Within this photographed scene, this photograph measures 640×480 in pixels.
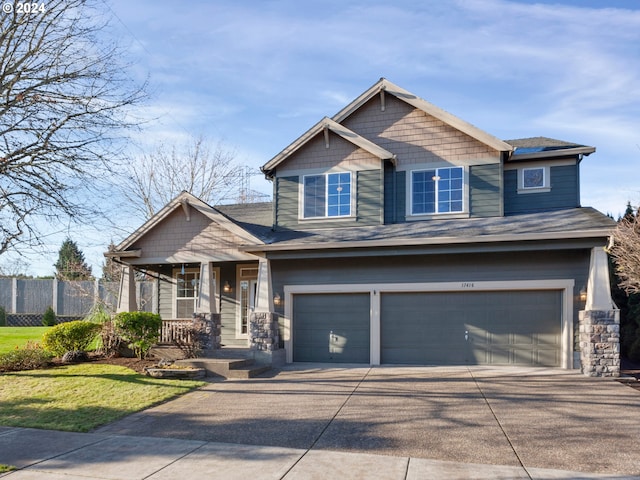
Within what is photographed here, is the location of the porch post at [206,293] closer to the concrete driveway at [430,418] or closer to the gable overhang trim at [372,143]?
the concrete driveway at [430,418]

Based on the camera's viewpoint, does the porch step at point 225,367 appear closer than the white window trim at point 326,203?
Yes

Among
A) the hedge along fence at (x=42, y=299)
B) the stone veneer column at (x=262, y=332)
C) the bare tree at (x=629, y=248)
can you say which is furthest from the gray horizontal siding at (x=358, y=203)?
the hedge along fence at (x=42, y=299)

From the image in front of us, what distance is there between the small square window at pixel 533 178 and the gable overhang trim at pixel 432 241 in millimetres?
2950

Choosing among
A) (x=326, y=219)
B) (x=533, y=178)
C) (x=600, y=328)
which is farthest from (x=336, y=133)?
(x=600, y=328)

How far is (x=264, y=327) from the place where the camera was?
13.4 metres

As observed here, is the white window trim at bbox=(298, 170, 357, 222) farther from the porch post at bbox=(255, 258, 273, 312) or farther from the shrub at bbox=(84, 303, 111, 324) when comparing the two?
the shrub at bbox=(84, 303, 111, 324)

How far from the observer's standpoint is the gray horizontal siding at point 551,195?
45.4 feet

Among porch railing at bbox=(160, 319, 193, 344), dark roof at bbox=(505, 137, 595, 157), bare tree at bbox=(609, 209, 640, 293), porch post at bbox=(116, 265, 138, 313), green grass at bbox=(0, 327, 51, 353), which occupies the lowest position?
green grass at bbox=(0, 327, 51, 353)

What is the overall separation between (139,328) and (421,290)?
298 inches

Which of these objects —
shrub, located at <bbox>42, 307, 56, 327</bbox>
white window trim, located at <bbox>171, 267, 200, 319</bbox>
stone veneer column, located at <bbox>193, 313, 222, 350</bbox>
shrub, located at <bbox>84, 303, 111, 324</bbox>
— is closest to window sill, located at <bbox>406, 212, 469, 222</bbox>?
stone veneer column, located at <bbox>193, 313, 222, 350</bbox>

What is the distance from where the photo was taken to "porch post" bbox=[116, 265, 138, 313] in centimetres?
1468

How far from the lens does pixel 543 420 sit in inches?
301

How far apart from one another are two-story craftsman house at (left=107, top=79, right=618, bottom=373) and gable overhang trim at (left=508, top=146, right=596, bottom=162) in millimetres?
48

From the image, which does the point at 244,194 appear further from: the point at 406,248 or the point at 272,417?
the point at 272,417
